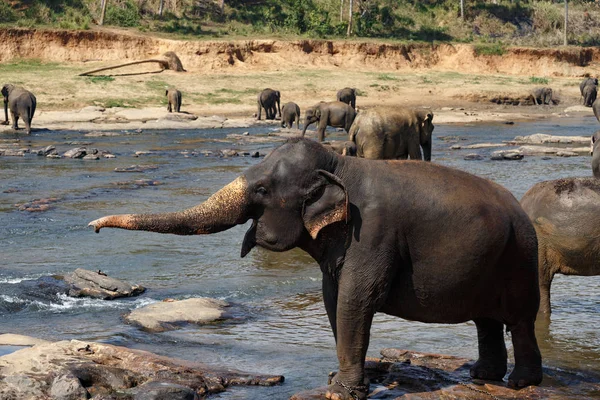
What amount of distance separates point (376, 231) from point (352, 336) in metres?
0.67

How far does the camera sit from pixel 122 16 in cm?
5403

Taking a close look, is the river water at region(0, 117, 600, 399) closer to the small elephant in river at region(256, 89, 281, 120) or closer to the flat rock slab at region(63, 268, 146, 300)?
the flat rock slab at region(63, 268, 146, 300)

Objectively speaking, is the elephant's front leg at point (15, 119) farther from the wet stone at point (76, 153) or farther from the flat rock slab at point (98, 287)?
the flat rock slab at point (98, 287)

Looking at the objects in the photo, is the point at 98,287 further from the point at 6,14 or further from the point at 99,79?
the point at 6,14

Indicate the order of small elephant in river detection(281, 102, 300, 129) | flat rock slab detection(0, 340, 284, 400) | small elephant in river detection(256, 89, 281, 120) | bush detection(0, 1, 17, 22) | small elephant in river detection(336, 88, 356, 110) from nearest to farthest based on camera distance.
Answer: flat rock slab detection(0, 340, 284, 400)
small elephant in river detection(281, 102, 300, 129)
small elephant in river detection(256, 89, 281, 120)
small elephant in river detection(336, 88, 356, 110)
bush detection(0, 1, 17, 22)

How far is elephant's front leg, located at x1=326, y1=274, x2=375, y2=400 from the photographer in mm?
5750

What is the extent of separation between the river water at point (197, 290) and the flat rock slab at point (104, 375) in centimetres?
22

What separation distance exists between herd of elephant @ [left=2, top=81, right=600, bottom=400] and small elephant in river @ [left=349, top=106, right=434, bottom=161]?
12.1 metres

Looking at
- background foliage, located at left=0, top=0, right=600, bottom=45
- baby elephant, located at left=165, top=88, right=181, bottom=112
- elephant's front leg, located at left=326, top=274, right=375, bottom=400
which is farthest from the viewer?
background foliage, located at left=0, top=0, right=600, bottom=45

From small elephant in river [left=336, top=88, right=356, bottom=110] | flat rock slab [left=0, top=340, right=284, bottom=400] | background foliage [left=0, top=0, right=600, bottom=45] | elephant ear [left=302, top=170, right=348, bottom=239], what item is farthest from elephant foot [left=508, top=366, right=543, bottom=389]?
background foliage [left=0, top=0, right=600, bottom=45]

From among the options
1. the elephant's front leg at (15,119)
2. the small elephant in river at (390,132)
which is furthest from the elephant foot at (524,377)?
the elephant's front leg at (15,119)

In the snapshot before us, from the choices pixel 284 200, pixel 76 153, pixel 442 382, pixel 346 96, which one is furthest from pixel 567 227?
pixel 346 96

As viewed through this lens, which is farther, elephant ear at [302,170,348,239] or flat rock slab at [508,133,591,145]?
flat rock slab at [508,133,591,145]

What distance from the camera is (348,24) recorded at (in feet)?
195
